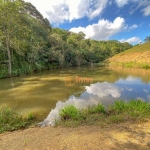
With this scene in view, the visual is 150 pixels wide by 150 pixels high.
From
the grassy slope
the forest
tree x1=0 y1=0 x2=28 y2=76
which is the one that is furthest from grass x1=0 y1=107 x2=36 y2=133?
the grassy slope

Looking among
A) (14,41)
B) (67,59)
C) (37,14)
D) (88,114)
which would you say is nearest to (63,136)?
(88,114)

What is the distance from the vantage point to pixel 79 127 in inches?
193

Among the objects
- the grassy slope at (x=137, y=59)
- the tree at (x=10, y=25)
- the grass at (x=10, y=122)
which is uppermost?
the tree at (x=10, y=25)

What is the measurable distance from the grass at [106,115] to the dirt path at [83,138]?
1.15ft

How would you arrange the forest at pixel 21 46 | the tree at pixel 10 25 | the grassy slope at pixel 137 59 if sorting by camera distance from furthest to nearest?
the grassy slope at pixel 137 59 → the forest at pixel 21 46 → the tree at pixel 10 25

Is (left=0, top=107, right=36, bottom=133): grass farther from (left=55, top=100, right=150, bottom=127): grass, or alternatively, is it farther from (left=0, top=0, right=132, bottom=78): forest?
(left=0, top=0, right=132, bottom=78): forest

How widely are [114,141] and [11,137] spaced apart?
2859mm

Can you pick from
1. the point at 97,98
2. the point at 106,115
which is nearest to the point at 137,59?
the point at 97,98

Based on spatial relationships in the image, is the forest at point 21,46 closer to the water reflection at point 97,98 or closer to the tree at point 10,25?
the tree at point 10,25

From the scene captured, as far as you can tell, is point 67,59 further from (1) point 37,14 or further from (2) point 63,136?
(2) point 63,136

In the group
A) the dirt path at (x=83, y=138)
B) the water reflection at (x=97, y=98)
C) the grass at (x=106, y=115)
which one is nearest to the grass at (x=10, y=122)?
the dirt path at (x=83, y=138)

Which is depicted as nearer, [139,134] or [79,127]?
[139,134]

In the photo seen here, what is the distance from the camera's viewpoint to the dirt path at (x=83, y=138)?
12.3 ft

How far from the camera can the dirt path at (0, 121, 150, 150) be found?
3740mm
